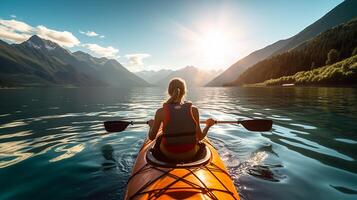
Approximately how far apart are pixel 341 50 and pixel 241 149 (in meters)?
140

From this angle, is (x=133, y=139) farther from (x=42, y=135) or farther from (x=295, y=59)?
(x=295, y=59)

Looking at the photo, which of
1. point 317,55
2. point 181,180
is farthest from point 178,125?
point 317,55

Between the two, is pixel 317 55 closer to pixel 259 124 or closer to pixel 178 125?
pixel 259 124

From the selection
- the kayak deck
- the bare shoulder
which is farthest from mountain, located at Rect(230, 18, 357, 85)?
the bare shoulder

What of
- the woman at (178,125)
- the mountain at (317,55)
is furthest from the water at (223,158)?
the mountain at (317,55)

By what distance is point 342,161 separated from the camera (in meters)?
9.55

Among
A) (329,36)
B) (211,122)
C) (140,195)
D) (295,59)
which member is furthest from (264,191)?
(329,36)

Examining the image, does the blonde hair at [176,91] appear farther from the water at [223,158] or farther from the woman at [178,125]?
the water at [223,158]

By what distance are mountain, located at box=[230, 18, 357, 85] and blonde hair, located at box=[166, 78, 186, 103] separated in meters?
133

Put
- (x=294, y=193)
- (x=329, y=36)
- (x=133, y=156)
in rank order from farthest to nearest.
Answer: (x=329, y=36) < (x=133, y=156) < (x=294, y=193)

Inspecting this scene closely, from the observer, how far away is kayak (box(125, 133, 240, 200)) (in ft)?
16.0

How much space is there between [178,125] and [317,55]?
506 ft

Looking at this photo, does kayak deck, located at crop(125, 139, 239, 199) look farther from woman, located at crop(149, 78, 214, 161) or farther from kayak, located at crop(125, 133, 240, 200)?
woman, located at crop(149, 78, 214, 161)

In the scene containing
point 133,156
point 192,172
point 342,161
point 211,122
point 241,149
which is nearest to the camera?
point 192,172
